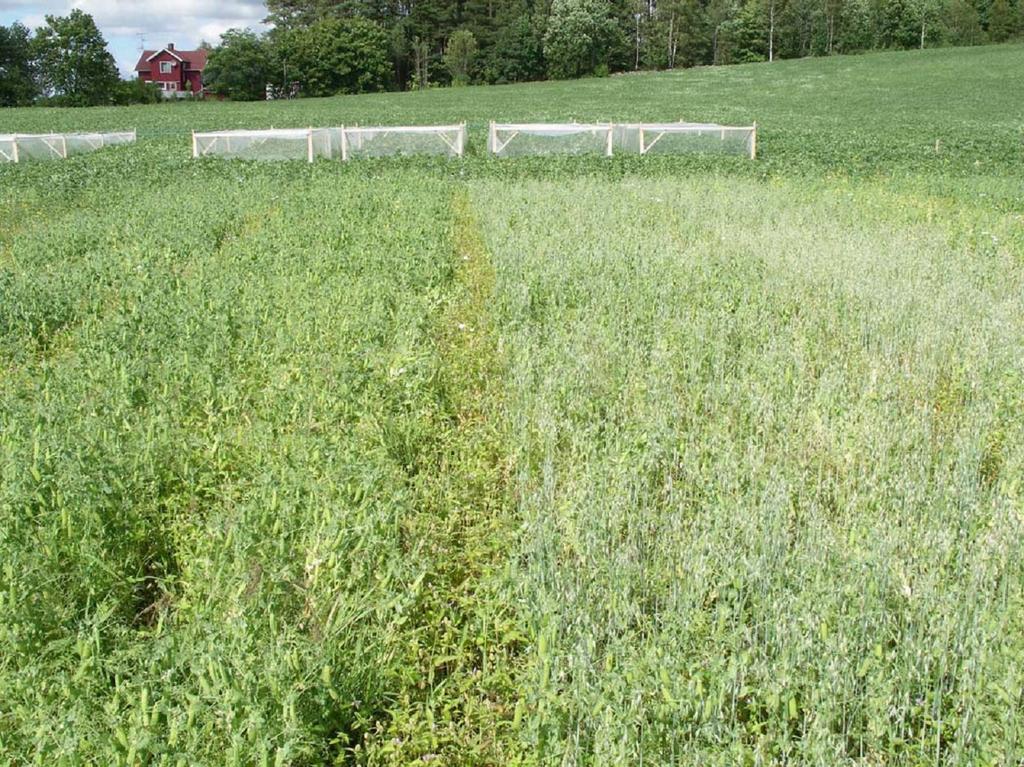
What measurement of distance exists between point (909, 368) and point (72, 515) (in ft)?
16.8

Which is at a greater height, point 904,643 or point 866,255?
point 866,255

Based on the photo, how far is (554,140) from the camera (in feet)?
72.5

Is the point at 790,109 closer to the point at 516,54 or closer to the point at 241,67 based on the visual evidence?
the point at 516,54

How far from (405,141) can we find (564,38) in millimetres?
59895

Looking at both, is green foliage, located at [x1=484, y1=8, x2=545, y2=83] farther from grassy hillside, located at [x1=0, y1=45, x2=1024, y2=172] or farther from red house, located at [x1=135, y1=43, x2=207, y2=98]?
red house, located at [x1=135, y1=43, x2=207, y2=98]

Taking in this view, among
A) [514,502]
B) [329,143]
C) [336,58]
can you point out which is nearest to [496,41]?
[336,58]

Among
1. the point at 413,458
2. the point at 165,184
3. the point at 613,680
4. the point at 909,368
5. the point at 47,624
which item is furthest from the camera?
the point at 165,184

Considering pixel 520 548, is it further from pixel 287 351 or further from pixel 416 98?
pixel 416 98

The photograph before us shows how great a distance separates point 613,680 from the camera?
8.12 ft

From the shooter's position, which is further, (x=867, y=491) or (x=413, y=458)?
(x=413, y=458)

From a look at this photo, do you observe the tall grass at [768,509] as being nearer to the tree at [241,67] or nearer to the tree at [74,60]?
the tree at [241,67]

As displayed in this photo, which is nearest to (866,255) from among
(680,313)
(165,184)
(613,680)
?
(680,313)

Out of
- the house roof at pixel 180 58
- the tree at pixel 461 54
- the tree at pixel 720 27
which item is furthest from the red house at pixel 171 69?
the tree at pixel 720 27

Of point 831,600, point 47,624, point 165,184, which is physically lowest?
point 47,624
